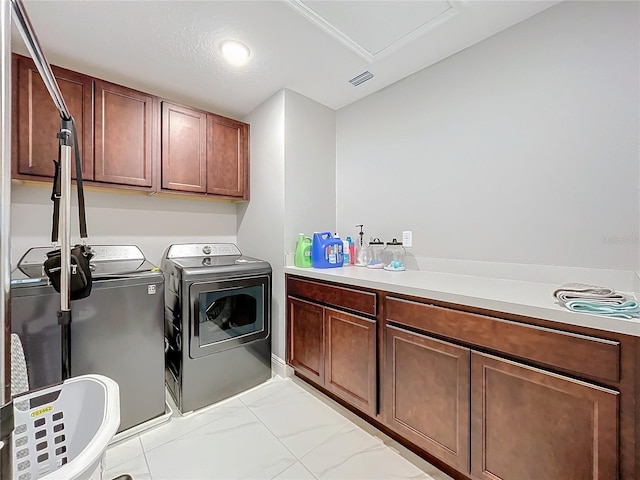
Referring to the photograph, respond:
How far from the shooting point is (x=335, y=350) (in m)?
1.89

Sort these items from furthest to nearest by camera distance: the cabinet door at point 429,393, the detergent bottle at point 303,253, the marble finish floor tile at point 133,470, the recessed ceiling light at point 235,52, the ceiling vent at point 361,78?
the detergent bottle at point 303,253 < the ceiling vent at point 361,78 < the recessed ceiling light at point 235,52 < the marble finish floor tile at point 133,470 < the cabinet door at point 429,393

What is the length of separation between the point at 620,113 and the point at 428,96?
1057 mm

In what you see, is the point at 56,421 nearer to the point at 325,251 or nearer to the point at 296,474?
the point at 296,474

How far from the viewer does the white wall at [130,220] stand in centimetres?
193

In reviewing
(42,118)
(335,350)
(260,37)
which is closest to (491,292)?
(335,350)

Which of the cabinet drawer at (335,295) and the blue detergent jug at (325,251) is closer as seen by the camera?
the cabinet drawer at (335,295)

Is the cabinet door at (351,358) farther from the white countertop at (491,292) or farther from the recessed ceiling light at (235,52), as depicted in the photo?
the recessed ceiling light at (235,52)

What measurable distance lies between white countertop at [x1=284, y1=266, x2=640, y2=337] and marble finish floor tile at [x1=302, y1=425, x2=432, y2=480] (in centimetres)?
89

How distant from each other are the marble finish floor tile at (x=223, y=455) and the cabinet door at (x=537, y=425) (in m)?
0.97

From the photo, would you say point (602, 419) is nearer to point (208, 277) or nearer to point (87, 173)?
point (208, 277)

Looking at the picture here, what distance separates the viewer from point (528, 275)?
1620mm

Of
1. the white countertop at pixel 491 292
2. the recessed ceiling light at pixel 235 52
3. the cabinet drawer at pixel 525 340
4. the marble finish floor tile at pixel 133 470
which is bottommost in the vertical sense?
the marble finish floor tile at pixel 133 470

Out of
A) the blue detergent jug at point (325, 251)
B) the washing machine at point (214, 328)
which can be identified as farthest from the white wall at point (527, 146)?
the washing machine at point (214, 328)

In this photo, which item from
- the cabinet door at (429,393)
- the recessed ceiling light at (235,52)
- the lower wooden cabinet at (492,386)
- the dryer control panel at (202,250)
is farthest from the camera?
the dryer control panel at (202,250)
